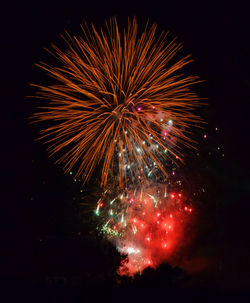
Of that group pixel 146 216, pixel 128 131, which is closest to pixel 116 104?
pixel 128 131

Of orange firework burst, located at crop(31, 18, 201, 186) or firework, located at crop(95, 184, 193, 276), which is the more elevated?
orange firework burst, located at crop(31, 18, 201, 186)

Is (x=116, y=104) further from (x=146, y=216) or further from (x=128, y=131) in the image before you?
(x=146, y=216)

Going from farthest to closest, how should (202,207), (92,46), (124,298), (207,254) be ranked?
(202,207) → (207,254) → (92,46) → (124,298)

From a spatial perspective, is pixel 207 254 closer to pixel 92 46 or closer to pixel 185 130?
pixel 185 130

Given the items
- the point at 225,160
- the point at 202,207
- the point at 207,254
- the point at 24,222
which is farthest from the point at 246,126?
the point at 24,222

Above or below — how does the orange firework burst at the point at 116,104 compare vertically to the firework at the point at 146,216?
above

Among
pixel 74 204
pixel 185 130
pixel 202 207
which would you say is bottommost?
pixel 202 207
